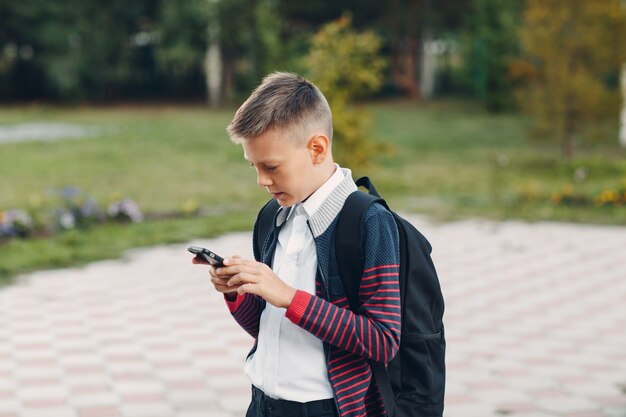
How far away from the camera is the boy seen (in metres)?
2.01

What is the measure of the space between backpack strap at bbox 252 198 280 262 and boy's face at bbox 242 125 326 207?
7.3 inches

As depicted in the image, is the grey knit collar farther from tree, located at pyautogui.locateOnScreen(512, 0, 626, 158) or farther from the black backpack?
tree, located at pyautogui.locateOnScreen(512, 0, 626, 158)

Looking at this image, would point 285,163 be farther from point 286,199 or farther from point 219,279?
point 219,279

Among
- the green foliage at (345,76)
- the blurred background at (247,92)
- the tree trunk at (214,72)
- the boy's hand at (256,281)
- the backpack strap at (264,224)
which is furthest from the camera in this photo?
the tree trunk at (214,72)

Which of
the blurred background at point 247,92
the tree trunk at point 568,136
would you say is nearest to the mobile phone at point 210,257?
the blurred background at point 247,92

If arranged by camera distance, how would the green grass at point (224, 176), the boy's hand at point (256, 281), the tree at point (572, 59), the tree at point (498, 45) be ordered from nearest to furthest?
the boy's hand at point (256, 281), the green grass at point (224, 176), the tree at point (572, 59), the tree at point (498, 45)

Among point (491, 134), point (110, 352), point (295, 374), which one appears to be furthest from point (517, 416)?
point (491, 134)

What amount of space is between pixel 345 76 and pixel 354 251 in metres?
10.5

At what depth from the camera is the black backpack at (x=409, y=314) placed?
6.83 feet

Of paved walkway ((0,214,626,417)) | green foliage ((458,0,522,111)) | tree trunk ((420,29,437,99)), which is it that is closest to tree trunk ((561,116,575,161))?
paved walkway ((0,214,626,417))

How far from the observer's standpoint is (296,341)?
2.17 meters

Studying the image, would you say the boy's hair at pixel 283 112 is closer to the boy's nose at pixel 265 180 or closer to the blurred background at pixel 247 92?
the boy's nose at pixel 265 180

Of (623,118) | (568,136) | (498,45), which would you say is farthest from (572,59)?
(498,45)

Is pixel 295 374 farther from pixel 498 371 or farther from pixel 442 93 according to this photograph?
pixel 442 93
